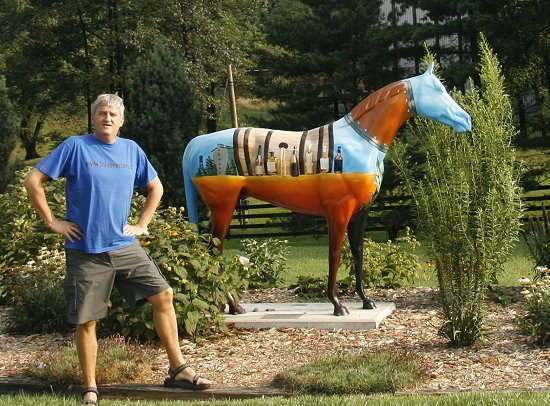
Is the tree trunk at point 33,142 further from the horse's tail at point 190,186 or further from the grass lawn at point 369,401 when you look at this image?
the grass lawn at point 369,401

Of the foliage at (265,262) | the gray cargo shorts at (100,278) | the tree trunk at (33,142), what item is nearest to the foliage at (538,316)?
the gray cargo shorts at (100,278)

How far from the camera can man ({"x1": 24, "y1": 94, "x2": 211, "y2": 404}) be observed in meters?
4.71

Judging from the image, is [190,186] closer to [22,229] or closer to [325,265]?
[22,229]

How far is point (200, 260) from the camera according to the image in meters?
6.82

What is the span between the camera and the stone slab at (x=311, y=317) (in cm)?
690

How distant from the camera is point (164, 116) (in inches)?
679

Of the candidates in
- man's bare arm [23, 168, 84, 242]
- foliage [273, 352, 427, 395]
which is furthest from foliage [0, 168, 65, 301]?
foliage [273, 352, 427, 395]

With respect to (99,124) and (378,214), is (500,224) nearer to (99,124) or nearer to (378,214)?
(99,124)

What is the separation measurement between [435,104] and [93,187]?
11.3 ft

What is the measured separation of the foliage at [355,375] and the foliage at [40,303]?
2.88 metres

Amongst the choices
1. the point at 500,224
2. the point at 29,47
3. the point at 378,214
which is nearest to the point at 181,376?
the point at 500,224

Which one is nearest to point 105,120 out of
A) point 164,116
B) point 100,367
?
point 100,367

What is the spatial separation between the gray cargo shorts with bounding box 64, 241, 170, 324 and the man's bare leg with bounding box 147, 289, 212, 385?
7cm

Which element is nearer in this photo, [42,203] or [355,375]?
[42,203]
